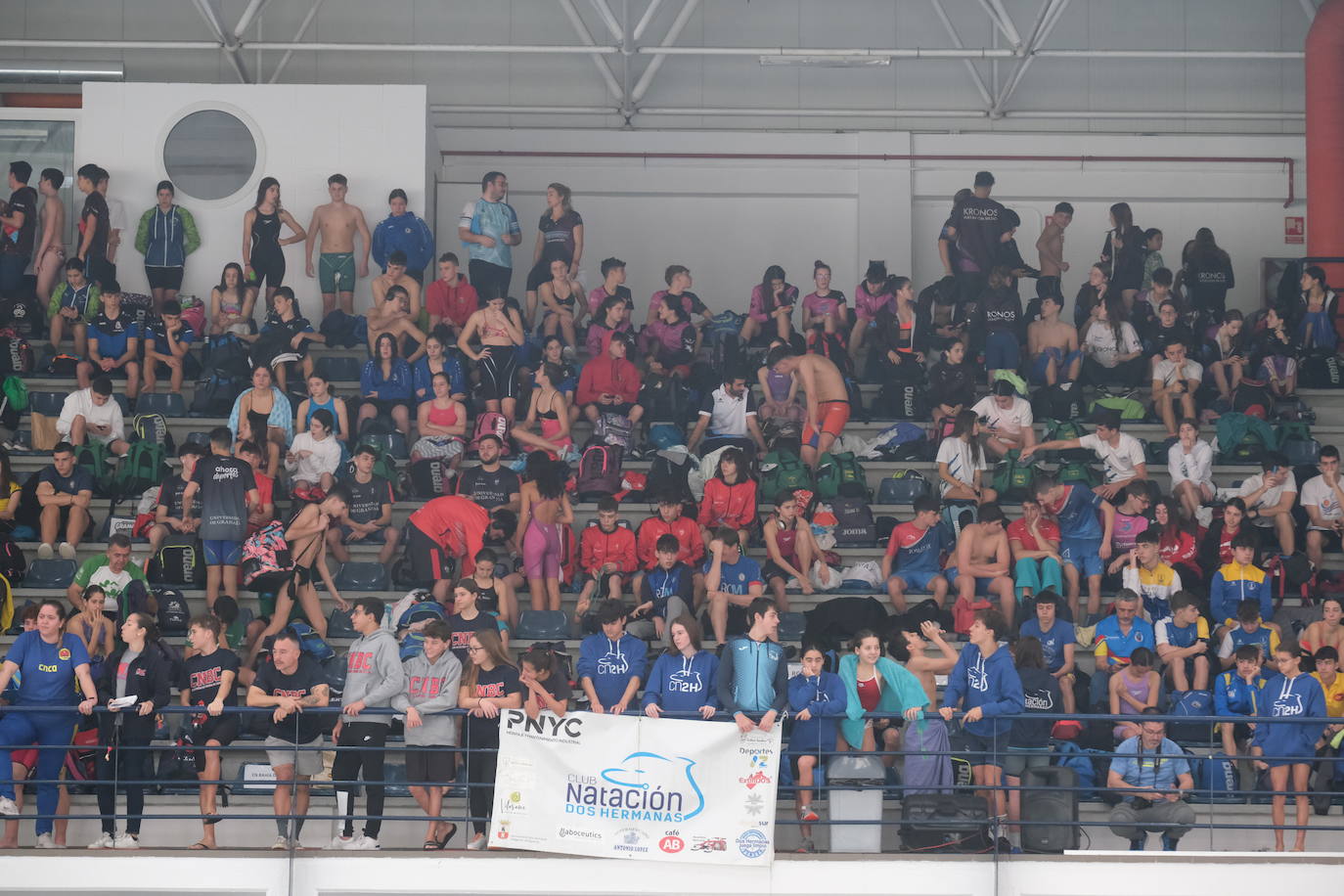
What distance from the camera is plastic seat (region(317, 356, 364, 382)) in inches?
581

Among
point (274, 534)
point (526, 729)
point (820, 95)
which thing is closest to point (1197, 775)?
point (526, 729)

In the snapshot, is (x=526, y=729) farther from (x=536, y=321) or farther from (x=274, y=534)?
(x=536, y=321)

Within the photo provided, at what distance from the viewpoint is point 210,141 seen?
624 inches

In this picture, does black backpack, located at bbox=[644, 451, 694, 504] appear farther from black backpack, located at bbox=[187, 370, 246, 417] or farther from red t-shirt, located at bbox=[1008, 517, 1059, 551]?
black backpack, located at bbox=[187, 370, 246, 417]

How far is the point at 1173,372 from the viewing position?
14.4 m

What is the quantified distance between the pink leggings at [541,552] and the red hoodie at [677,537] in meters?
0.64

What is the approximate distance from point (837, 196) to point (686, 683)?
8.67 m

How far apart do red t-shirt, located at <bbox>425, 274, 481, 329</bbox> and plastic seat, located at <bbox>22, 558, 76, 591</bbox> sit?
421 cm

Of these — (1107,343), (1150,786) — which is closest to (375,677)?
(1150,786)

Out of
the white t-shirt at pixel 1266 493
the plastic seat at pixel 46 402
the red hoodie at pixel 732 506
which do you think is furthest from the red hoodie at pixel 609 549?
the plastic seat at pixel 46 402

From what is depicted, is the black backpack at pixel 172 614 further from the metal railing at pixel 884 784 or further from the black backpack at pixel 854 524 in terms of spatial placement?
the black backpack at pixel 854 524

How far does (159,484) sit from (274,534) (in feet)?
5.27

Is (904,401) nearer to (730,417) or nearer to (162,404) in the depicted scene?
(730,417)

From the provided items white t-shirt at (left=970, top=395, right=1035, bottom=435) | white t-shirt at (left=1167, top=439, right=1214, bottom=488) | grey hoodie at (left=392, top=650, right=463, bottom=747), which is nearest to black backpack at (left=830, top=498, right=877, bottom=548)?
white t-shirt at (left=970, top=395, right=1035, bottom=435)
